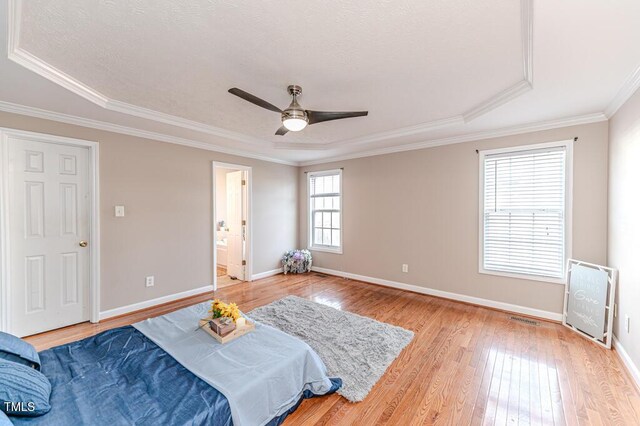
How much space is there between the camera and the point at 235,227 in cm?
534

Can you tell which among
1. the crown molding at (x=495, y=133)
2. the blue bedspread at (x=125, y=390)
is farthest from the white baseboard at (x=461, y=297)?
the blue bedspread at (x=125, y=390)

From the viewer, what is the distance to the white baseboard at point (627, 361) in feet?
7.07

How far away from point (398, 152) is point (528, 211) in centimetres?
206

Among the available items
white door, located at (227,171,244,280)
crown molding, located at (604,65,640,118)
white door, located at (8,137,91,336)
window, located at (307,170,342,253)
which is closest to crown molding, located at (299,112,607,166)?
crown molding, located at (604,65,640,118)

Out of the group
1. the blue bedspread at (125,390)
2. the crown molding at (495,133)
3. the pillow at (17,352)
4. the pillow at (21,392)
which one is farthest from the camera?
the crown molding at (495,133)

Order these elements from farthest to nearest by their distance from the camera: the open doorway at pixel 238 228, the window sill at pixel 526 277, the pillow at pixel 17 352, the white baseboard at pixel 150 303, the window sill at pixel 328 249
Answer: the window sill at pixel 328 249
the open doorway at pixel 238 228
the white baseboard at pixel 150 303
the window sill at pixel 526 277
the pillow at pixel 17 352

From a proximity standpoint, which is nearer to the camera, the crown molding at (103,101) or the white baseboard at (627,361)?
the crown molding at (103,101)

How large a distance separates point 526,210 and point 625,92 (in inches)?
59.4

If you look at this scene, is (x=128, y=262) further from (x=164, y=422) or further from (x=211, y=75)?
(x=164, y=422)

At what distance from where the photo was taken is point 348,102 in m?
2.93

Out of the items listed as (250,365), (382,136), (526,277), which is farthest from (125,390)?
(526,277)

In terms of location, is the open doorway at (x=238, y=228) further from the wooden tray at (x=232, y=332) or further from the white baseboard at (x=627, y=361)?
the white baseboard at (x=627, y=361)

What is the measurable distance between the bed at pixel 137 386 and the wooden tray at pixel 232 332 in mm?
62

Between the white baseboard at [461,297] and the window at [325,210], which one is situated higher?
the window at [325,210]
